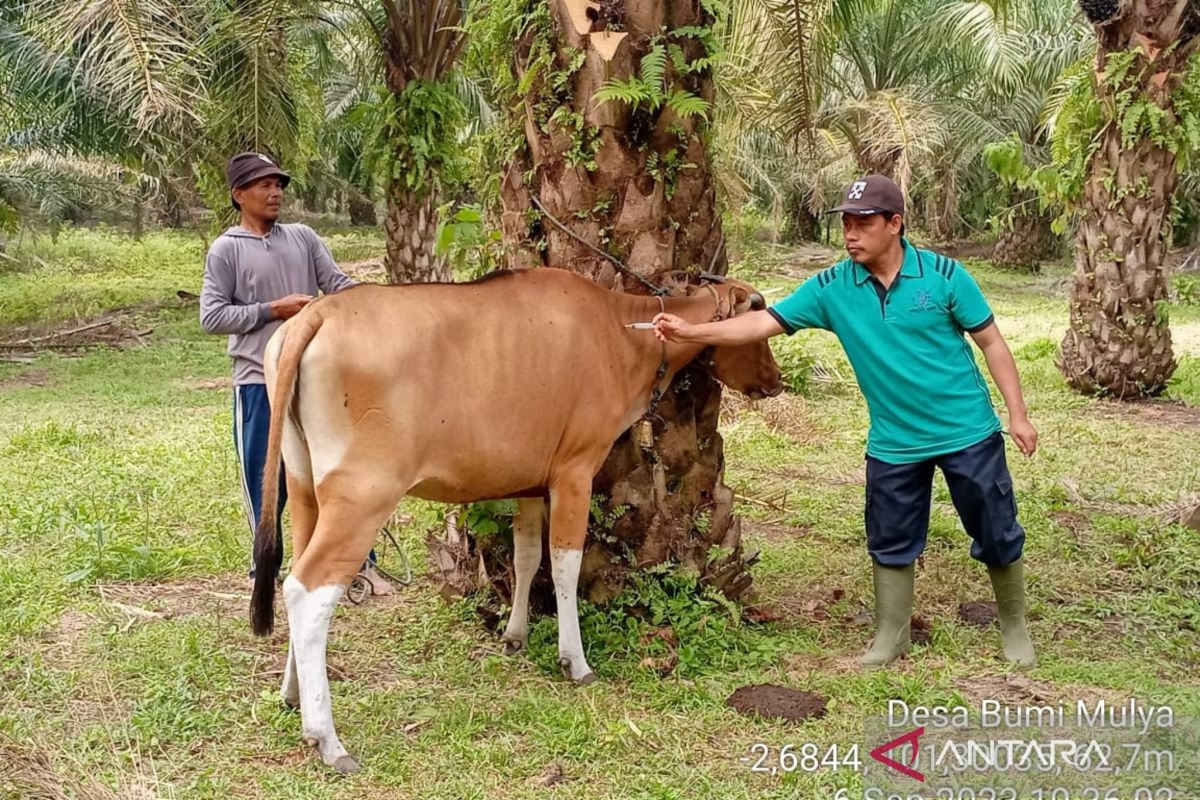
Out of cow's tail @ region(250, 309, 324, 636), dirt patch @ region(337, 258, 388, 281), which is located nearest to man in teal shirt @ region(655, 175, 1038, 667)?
cow's tail @ region(250, 309, 324, 636)

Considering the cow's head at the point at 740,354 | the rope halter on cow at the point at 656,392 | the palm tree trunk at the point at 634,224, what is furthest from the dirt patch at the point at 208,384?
the cow's head at the point at 740,354

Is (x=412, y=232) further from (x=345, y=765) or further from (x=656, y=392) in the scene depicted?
(x=345, y=765)

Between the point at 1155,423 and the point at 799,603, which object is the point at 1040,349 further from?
the point at 799,603

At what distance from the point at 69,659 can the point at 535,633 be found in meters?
1.96

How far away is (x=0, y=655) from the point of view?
5148 millimetres

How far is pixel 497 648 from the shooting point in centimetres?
533

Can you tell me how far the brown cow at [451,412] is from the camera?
423cm

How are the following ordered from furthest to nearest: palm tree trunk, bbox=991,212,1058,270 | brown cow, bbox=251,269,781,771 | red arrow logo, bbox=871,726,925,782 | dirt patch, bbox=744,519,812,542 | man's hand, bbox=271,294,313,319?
palm tree trunk, bbox=991,212,1058,270
dirt patch, bbox=744,519,812,542
man's hand, bbox=271,294,313,319
brown cow, bbox=251,269,781,771
red arrow logo, bbox=871,726,925,782

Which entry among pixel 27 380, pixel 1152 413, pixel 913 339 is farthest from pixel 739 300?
pixel 27 380

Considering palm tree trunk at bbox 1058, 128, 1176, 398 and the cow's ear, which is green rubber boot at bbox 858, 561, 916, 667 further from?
palm tree trunk at bbox 1058, 128, 1176, 398

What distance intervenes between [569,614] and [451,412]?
101 cm

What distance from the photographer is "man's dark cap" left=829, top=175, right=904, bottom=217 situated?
4.68 meters

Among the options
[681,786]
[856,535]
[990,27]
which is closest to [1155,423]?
[856,535]

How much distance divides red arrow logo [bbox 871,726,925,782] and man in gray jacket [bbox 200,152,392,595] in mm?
2887
